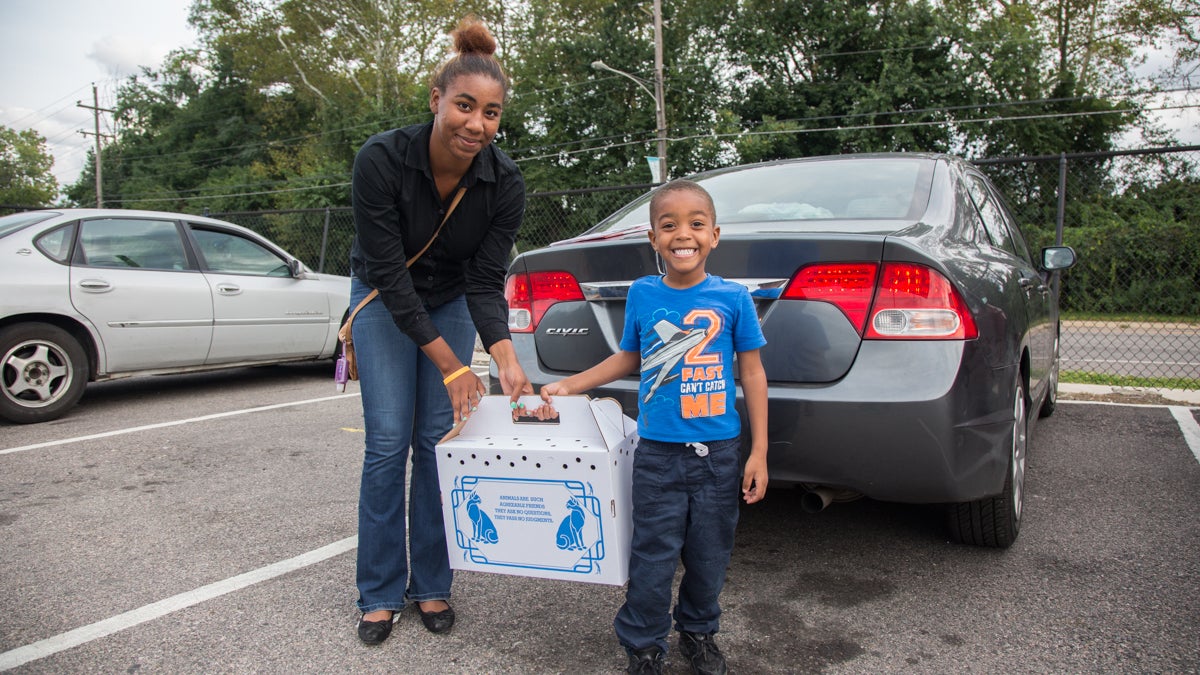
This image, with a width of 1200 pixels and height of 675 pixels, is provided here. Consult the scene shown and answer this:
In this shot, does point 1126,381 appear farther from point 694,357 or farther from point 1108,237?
point 1108,237

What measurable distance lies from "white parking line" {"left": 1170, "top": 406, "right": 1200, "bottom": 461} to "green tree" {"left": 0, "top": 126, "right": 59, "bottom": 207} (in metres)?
85.0

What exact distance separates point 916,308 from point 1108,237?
16.1 m

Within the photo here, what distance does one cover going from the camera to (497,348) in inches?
91.8

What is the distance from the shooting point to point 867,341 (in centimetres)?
232

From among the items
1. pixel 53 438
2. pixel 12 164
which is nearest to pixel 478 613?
pixel 53 438

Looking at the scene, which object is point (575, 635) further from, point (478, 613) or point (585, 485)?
point (585, 485)

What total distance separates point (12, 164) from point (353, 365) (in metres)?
91.5

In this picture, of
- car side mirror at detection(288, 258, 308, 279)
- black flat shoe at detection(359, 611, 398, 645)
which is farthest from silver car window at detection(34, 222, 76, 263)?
black flat shoe at detection(359, 611, 398, 645)

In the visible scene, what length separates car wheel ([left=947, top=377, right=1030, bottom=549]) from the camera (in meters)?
2.73

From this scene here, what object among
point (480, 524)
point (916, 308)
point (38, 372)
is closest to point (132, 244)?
point (38, 372)

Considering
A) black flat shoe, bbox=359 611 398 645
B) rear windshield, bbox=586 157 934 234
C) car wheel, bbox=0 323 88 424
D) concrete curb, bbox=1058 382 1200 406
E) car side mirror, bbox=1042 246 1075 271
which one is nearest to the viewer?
black flat shoe, bbox=359 611 398 645

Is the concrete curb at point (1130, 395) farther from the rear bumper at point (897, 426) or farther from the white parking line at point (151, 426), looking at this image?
the white parking line at point (151, 426)

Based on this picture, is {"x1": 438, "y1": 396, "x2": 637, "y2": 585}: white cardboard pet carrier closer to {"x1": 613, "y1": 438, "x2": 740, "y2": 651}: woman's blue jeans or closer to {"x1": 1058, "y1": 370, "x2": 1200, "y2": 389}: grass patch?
{"x1": 613, "y1": 438, "x2": 740, "y2": 651}: woman's blue jeans

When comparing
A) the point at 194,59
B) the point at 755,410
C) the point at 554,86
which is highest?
the point at 194,59
